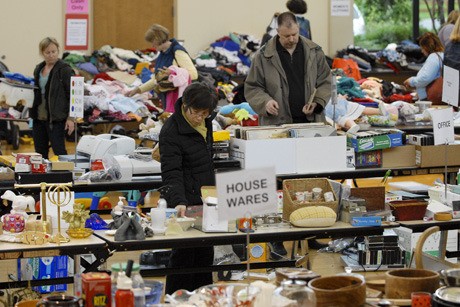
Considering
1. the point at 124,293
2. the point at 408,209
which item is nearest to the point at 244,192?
the point at 124,293

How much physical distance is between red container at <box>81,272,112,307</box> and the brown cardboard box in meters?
4.22

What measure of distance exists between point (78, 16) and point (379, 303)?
35.2 feet

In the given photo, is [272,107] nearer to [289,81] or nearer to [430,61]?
[289,81]

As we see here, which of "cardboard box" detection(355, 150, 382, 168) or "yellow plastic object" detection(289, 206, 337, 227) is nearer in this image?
"yellow plastic object" detection(289, 206, 337, 227)

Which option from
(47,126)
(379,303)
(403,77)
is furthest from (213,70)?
(379,303)

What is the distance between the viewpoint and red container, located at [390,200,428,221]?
20.3 feet

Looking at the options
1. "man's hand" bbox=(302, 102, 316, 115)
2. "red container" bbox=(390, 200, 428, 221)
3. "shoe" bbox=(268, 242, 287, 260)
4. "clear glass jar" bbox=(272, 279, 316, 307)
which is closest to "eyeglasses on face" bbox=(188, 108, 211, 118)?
"red container" bbox=(390, 200, 428, 221)

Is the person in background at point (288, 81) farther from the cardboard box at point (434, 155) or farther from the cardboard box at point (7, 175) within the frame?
the cardboard box at point (7, 175)

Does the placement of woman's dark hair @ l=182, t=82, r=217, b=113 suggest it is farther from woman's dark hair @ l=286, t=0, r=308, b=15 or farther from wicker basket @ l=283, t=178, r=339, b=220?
woman's dark hair @ l=286, t=0, r=308, b=15

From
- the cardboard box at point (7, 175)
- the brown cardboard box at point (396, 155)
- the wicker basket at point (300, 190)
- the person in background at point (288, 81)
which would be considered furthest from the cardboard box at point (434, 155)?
the cardboard box at point (7, 175)

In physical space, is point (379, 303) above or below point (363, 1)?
below

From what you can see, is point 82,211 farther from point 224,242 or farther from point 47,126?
point 47,126

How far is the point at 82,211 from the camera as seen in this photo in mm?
5625

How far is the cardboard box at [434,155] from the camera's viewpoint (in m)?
7.93
